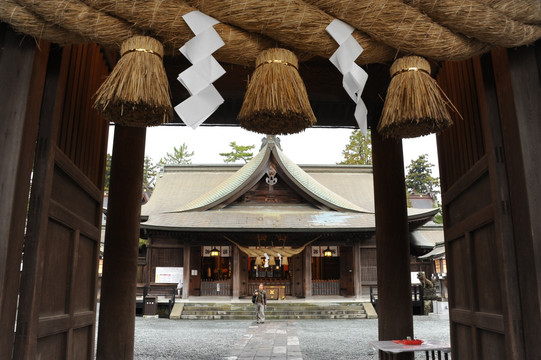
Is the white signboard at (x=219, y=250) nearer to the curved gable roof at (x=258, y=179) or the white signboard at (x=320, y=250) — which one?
the curved gable roof at (x=258, y=179)

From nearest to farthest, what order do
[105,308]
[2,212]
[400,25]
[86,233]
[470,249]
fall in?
1. [400,25]
2. [2,212]
3. [470,249]
4. [86,233]
5. [105,308]

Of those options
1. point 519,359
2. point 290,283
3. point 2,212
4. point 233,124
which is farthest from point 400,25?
point 290,283

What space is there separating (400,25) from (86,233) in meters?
2.32

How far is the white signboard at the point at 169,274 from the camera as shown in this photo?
19250 mm

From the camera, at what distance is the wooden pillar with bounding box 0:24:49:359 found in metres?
1.75

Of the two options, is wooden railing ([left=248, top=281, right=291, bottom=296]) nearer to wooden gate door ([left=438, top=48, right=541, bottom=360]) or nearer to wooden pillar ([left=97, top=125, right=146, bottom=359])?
wooden pillar ([left=97, top=125, right=146, bottom=359])

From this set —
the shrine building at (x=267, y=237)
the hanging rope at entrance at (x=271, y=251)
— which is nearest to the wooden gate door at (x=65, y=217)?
the shrine building at (x=267, y=237)

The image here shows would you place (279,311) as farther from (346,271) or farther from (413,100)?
(413,100)

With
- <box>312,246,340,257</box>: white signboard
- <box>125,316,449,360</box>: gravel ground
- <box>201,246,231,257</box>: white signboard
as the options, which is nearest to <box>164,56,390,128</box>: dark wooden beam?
<box>125,316,449,360</box>: gravel ground

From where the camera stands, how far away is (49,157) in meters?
2.14

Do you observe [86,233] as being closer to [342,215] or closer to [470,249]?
[470,249]

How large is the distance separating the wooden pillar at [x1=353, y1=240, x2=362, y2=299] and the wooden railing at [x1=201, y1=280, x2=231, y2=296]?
538cm

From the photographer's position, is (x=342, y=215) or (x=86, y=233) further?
(x=342, y=215)

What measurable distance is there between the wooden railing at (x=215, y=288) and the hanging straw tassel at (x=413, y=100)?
18616 millimetres
